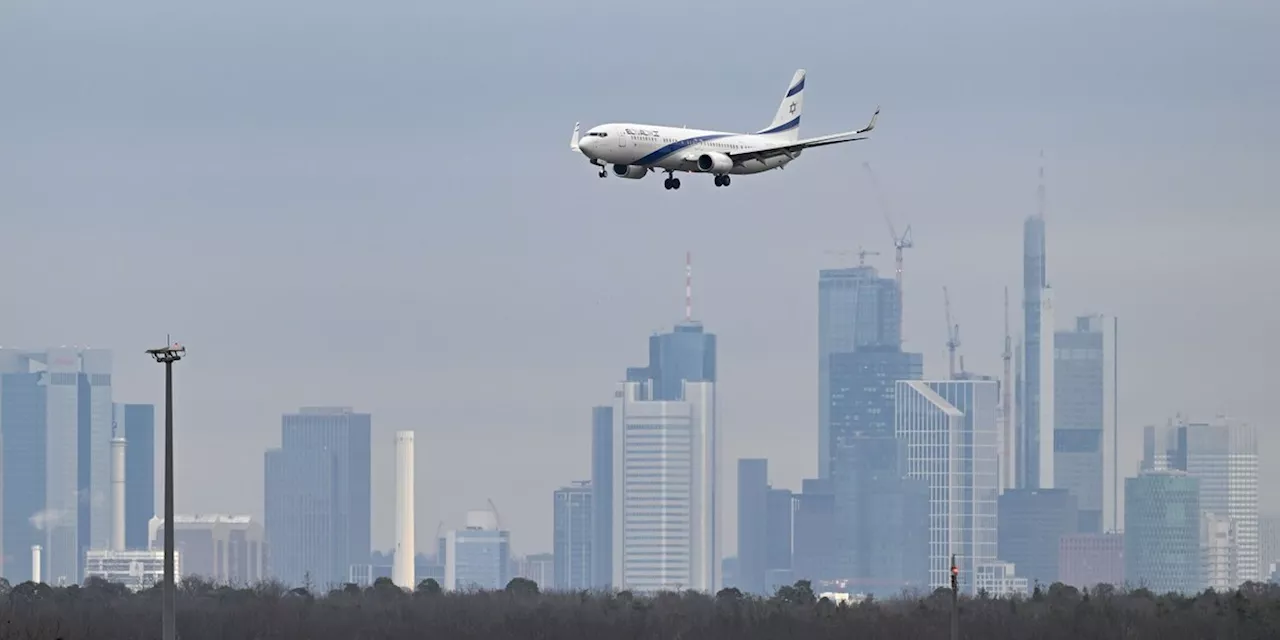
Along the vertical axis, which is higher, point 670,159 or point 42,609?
point 670,159

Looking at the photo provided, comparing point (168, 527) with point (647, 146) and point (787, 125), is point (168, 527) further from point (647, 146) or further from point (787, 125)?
point (787, 125)

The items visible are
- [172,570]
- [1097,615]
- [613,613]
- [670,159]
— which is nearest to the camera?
[172,570]

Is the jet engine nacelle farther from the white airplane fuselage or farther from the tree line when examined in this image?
the tree line

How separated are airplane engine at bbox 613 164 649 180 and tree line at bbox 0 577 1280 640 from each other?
24062mm

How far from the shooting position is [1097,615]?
Answer: 15562cm

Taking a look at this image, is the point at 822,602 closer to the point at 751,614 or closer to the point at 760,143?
the point at 751,614

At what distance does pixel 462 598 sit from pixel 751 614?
2221cm

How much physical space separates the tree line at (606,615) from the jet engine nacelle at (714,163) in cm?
2407

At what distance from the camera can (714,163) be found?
146875 mm

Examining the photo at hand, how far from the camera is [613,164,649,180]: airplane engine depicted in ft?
477

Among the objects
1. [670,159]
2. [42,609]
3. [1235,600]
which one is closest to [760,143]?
[670,159]

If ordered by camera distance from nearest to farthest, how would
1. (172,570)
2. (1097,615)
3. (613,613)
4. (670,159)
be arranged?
(172,570), (670,159), (1097,615), (613,613)

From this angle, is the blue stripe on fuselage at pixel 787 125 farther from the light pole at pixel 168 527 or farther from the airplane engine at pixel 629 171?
the light pole at pixel 168 527

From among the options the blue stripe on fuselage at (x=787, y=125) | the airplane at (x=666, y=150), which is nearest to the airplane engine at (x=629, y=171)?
the airplane at (x=666, y=150)
